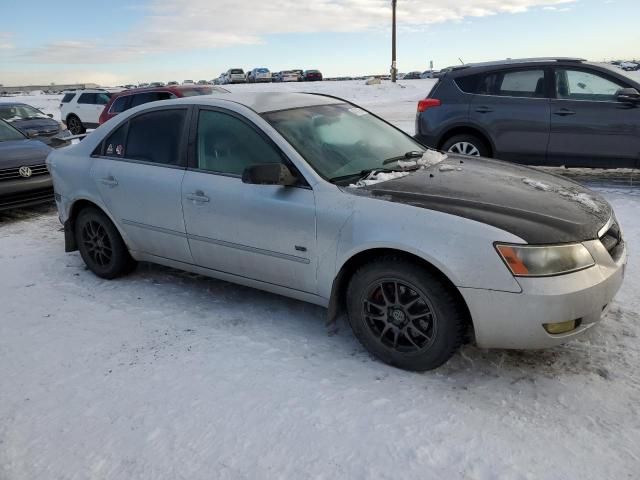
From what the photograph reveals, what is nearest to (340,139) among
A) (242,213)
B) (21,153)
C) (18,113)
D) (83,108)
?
(242,213)

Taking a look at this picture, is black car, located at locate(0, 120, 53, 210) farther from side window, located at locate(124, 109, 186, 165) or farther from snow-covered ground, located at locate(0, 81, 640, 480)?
side window, located at locate(124, 109, 186, 165)

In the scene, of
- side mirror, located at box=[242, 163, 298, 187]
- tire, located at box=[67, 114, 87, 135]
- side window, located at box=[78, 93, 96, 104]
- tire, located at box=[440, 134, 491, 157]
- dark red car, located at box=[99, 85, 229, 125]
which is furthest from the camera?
tire, located at box=[67, 114, 87, 135]

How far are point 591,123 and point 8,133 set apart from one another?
809cm

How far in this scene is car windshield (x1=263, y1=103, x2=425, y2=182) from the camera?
344cm

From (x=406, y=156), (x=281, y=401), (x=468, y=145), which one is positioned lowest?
(x=281, y=401)

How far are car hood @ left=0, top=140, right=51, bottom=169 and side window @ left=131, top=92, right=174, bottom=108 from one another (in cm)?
367

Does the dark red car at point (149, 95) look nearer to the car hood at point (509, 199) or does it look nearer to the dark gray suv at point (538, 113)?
the dark gray suv at point (538, 113)

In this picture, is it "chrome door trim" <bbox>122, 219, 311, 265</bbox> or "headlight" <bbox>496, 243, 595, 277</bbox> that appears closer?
"headlight" <bbox>496, 243, 595, 277</bbox>

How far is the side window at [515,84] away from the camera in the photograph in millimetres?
7148

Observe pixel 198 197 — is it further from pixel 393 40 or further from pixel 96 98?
pixel 393 40

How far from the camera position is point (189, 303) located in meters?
4.11

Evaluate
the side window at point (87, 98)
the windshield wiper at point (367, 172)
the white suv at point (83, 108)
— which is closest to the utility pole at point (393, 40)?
the white suv at point (83, 108)

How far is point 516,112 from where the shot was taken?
23.5ft

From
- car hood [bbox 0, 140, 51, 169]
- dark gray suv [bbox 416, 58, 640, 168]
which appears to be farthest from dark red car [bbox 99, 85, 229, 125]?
dark gray suv [bbox 416, 58, 640, 168]
